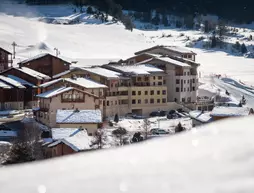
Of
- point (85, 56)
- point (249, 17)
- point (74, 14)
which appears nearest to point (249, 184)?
point (85, 56)

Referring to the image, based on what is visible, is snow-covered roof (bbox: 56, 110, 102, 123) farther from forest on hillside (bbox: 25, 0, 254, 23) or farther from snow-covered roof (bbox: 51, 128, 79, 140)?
forest on hillside (bbox: 25, 0, 254, 23)

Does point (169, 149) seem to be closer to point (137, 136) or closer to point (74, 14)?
point (137, 136)

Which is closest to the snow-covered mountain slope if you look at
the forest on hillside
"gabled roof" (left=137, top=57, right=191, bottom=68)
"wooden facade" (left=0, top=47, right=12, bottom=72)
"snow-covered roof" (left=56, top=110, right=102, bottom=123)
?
"snow-covered roof" (left=56, top=110, right=102, bottom=123)

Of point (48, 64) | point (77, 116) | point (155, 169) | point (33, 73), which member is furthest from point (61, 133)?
point (155, 169)

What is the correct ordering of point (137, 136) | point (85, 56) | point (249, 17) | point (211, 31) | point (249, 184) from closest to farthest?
point (249, 184) < point (137, 136) < point (85, 56) < point (211, 31) < point (249, 17)

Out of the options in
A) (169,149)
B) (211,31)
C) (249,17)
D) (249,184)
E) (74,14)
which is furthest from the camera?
(249,17)

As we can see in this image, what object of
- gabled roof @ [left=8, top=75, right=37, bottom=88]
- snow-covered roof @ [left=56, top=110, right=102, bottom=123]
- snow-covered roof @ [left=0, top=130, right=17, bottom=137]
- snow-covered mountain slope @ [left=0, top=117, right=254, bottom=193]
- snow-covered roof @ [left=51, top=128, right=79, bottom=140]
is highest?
snow-covered mountain slope @ [left=0, top=117, right=254, bottom=193]
